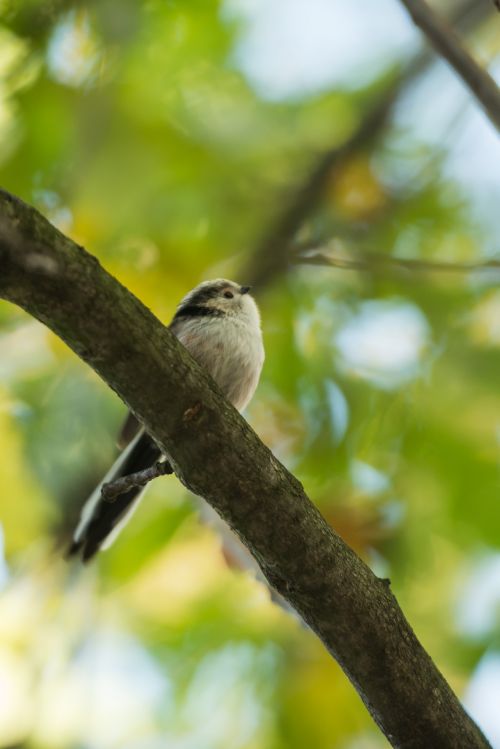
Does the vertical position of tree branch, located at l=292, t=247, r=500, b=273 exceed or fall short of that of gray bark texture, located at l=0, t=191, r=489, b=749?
it exceeds it

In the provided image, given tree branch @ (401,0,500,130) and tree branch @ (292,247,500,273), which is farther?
tree branch @ (292,247,500,273)

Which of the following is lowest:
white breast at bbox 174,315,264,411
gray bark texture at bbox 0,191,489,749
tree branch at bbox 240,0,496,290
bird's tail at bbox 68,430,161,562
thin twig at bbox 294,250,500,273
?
gray bark texture at bbox 0,191,489,749

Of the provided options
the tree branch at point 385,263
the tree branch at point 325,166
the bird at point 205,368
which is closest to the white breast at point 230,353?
the bird at point 205,368

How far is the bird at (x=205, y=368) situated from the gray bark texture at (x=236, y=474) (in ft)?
4.69

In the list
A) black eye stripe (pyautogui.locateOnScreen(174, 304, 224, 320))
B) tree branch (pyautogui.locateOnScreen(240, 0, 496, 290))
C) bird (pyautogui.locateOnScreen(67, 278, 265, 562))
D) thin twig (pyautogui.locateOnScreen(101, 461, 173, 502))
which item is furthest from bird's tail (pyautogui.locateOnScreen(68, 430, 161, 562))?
tree branch (pyautogui.locateOnScreen(240, 0, 496, 290))

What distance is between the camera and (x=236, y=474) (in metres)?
2.92

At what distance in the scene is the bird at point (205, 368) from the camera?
454 centimetres

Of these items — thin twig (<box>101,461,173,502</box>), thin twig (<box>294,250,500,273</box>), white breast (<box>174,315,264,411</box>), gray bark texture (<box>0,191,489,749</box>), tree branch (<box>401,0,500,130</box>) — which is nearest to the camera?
gray bark texture (<box>0,191,489,749</box>)

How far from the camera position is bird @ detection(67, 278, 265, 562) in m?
4.54

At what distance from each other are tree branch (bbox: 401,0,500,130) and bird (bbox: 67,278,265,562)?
1947 mm

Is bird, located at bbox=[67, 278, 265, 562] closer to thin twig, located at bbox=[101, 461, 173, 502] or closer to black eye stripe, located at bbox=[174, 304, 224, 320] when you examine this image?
black eye stripe, located at bbox=[174, 304, 224, 320]

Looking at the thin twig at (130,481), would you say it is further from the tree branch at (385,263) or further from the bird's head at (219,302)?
the bird's head at (219,302)

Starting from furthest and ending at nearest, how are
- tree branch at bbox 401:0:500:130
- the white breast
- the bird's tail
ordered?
1. the white breast
2. the bird's tail
3. tree branch at bbox 401:0:500:130

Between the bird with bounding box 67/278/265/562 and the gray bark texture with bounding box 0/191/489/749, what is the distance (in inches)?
56.3
